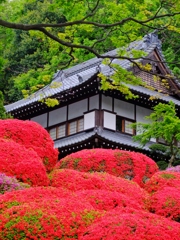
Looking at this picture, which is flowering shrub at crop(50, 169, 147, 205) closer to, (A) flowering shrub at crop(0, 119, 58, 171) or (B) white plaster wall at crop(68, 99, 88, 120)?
(A) flowering shrub at crop(0, 119, 58, 171)

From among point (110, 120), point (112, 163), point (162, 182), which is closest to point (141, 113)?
point (110, 120)

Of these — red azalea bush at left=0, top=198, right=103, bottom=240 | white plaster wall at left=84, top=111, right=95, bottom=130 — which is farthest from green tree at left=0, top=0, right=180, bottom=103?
white plaster wall at left=84, top=111, right=95, bottom=130

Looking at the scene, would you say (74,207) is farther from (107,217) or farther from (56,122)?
(56,122)

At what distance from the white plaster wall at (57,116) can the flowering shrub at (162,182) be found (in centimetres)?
1294

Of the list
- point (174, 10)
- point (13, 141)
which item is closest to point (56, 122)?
point (13, 141)

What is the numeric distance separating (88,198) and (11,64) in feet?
111

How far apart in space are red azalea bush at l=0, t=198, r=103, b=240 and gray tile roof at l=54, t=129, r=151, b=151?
1264 cm

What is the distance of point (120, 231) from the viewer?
26.2 feet

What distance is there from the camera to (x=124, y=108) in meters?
24.2

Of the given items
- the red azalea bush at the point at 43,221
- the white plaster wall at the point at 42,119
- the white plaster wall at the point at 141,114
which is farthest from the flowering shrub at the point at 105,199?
the white plaster wall at the point at 42,119

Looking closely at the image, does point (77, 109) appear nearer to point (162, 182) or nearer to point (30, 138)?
point (30, 138)

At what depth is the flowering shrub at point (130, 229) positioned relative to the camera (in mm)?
7970

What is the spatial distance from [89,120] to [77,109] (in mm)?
1230

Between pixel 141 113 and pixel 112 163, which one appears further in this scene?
pixel 141 113
